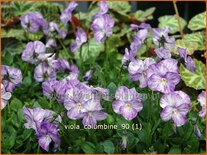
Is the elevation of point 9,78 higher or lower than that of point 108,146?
higher

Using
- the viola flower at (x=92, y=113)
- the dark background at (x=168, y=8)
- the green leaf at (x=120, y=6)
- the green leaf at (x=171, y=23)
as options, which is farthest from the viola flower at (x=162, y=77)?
→ the dark background at (x=168, y=8)

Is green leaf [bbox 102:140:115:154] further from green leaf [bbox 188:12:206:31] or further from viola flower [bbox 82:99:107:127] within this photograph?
green leaf [bbox 188:12:206:31]

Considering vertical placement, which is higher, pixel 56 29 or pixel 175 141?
pixel 56 29

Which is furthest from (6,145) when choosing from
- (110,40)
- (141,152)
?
(110,40)

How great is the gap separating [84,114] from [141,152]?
0.22m

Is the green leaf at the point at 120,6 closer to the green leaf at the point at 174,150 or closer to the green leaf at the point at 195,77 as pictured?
the green leaf at the point at 195,77

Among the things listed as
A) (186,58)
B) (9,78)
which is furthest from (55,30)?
(186,58)

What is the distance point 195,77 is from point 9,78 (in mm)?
652

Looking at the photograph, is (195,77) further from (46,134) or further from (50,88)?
(46,134)

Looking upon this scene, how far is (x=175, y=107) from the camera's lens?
161 cm

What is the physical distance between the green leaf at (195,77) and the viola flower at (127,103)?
1.50 feet

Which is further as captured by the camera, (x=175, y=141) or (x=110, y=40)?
Answer: (x=110, y=40)

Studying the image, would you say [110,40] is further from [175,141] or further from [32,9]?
[175,141]

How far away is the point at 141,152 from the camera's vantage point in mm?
1736
